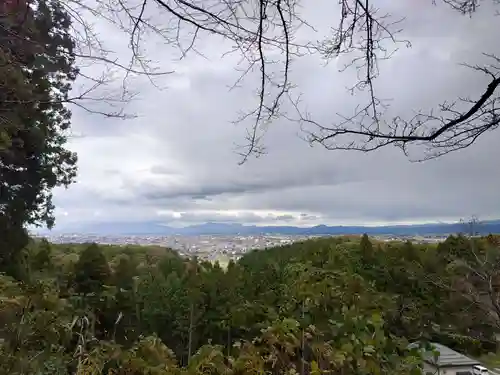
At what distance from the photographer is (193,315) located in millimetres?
12867

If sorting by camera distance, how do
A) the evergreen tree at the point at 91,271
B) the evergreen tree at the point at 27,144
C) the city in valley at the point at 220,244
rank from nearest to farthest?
the evergreen tree at the point at 27,144 < the evergreen tree at the point at 91,271 < the city in valley at the point at 220,244

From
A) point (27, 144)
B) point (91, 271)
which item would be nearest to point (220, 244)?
point (91, 271)

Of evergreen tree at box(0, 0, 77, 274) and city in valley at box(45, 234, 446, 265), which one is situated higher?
evergreen tree at box(0, 0, 77, 274)

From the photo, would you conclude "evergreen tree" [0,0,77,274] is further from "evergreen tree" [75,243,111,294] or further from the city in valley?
the city in valley

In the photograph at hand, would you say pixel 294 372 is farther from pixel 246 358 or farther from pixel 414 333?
pixel 414 333

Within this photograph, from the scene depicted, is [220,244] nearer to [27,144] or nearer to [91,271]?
[91,271]

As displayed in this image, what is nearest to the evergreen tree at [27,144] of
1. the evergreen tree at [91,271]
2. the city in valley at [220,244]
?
the evergreen tree at [91,271]

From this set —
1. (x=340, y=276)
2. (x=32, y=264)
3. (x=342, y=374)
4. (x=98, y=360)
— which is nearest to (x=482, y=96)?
(x=340, y=276)

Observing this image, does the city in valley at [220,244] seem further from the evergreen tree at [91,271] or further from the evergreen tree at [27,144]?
the evergreen tree at [27,144]

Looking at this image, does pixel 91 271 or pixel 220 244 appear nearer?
pixel 91 271

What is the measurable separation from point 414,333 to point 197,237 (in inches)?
556

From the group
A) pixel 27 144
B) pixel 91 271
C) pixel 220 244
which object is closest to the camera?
pixel 27 144

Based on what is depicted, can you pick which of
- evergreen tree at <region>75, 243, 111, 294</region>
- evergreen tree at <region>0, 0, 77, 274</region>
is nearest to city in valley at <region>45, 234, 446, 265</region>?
evergreen tree at <region>75, 243, 111, 294</region>

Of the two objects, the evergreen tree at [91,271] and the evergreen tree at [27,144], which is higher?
the evergreen tree at [27,144]
